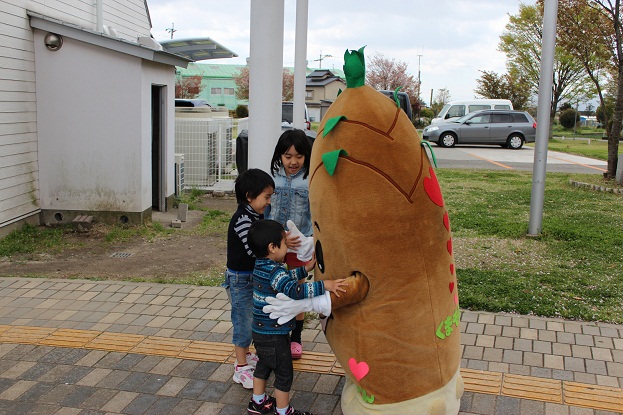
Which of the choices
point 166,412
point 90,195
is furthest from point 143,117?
point 166,412

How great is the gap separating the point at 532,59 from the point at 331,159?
33.3 m

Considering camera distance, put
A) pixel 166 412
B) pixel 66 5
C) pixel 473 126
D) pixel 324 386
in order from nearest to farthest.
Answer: pixel 166 412 < pixel 324 386 < pixel 66 5 < pixel 473 126

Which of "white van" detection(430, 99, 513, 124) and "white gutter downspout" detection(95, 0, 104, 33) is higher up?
"white gutter downspout" detection(95, 0, 104, 33)

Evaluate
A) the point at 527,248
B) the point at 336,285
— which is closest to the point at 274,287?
the point at 336,285

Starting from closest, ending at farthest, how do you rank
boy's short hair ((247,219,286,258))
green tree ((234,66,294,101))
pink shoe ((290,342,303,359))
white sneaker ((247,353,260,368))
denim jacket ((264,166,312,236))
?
boy's short hair ((247,219,286,258))
denim jacket ((264,166,312,236))
white sneaker ((247,353,260,368))
pink shoe ((290,342,303,359))
green tree ((234,66,294,101))

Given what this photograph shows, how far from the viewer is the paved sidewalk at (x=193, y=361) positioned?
4285mm

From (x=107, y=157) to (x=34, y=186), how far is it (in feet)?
3.96

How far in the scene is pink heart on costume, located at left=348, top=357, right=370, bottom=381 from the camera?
3.58m

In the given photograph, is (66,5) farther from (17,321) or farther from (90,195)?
(17,321)

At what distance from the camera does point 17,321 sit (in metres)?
5.80

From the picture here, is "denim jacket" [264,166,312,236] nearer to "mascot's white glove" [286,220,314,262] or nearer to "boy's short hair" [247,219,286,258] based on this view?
"mascot's white glove" [286,220,314,262]

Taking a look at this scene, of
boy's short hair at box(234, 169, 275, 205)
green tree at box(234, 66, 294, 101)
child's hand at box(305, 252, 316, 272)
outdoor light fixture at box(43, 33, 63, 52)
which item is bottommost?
child's hand at box(305, 252, 316, 272)

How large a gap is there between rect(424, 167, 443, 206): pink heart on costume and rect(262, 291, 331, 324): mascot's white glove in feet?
2.58

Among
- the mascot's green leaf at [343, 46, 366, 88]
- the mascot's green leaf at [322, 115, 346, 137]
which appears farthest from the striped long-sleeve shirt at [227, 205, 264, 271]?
the mascot's green leaf at [343, 46, 366, 88]
